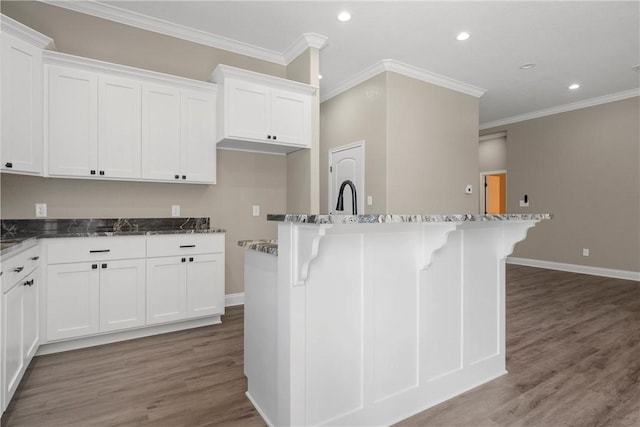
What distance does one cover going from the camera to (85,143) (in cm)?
284

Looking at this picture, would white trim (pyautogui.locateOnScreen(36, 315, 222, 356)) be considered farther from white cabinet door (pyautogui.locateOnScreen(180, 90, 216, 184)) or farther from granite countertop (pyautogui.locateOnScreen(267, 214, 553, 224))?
granite countertop (pyautogui.locateOnScreen(267, 214, 553, 224))

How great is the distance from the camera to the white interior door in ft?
15.4

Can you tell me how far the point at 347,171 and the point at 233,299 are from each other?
2.37m

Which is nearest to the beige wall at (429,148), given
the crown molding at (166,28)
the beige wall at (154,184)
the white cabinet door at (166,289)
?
the beige wall at (154,184)

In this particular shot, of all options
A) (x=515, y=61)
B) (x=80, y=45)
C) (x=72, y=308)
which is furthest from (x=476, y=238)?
(x=80, y=45)

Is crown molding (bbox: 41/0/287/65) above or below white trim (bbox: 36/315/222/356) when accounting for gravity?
above

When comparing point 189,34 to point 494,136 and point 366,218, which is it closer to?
point 366,218

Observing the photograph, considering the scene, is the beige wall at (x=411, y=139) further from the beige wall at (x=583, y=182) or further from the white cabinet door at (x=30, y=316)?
the white cabinet door at (x=30, y=316)

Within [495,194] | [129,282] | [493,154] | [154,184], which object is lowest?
[129,282]

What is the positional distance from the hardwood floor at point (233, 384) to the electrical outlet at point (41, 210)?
1.16 meters

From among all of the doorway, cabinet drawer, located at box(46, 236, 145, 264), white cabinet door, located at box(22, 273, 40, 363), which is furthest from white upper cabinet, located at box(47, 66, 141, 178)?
the doorway

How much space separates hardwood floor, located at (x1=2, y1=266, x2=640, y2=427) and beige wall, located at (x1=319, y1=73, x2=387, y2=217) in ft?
7.23

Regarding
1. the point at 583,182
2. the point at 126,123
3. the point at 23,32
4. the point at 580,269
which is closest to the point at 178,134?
the point at 126,123

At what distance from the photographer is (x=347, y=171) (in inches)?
194
